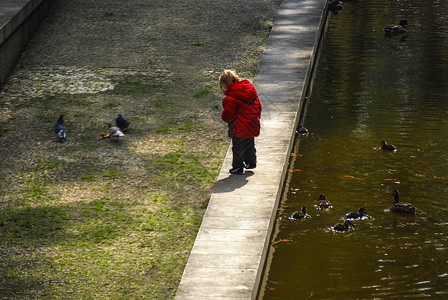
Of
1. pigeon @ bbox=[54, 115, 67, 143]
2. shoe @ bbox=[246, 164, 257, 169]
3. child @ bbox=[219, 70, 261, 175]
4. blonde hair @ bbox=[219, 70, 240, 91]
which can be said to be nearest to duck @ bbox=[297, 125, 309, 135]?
shoe @ bbox=[246, 164, 257, 169]

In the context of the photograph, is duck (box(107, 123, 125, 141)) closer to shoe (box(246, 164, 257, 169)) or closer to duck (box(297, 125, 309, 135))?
shoe (box(246, 164, 257, 169))

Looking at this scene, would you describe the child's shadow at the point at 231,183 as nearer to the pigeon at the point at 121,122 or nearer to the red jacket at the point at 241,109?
the red jacket at the point at 241,109

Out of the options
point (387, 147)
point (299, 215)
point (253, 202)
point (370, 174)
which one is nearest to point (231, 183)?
point (253, 202)

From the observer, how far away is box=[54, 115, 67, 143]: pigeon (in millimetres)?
9859

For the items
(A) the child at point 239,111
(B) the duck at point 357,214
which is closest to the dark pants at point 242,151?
(A) the child at point 239,111

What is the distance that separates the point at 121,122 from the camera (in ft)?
32.7

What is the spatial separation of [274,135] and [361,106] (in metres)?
2.21

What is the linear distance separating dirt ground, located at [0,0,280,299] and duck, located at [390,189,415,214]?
2.19 meters

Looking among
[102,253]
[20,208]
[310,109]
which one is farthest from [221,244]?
[310,109]

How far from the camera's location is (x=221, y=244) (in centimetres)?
715

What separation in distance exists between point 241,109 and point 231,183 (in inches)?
35.8

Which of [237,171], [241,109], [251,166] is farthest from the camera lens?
[251,166]

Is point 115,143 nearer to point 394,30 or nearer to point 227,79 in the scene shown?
point 227,79

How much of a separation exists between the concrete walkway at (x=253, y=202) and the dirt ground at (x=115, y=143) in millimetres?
241
